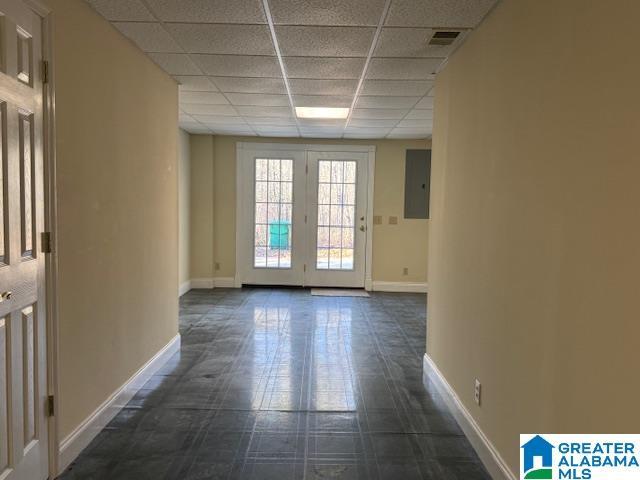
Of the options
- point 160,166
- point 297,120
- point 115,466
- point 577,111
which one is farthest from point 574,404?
point 297,120

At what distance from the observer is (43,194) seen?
217 centimetres

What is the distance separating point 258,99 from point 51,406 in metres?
3.36

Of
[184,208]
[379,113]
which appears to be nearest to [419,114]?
[379,113]

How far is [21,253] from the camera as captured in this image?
2.03 metres

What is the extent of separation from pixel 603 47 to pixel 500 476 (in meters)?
1.80

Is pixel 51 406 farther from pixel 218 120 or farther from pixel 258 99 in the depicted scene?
pixel 218 120

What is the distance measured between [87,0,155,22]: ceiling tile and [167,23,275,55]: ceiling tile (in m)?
0.18

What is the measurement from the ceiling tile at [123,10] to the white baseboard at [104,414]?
2180 millimetres

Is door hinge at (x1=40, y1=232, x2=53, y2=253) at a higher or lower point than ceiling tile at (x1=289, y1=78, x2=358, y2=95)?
lower

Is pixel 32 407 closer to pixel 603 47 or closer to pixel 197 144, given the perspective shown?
pixel 603 47

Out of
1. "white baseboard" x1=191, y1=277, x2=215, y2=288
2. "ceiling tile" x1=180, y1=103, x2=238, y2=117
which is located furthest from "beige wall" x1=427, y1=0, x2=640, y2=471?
"white baseboard" x1=191, y1=277, x2=215, y2=288

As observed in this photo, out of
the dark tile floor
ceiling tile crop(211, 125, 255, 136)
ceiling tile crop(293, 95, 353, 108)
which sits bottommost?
the dark tile floor

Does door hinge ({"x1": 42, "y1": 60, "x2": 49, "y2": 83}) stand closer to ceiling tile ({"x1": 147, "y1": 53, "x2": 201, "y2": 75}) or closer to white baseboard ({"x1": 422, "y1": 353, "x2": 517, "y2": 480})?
ceiling tile ({"x1": 147, "y1": 53, "x2": 201, "y2": 75})

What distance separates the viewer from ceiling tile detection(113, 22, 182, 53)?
290cm
